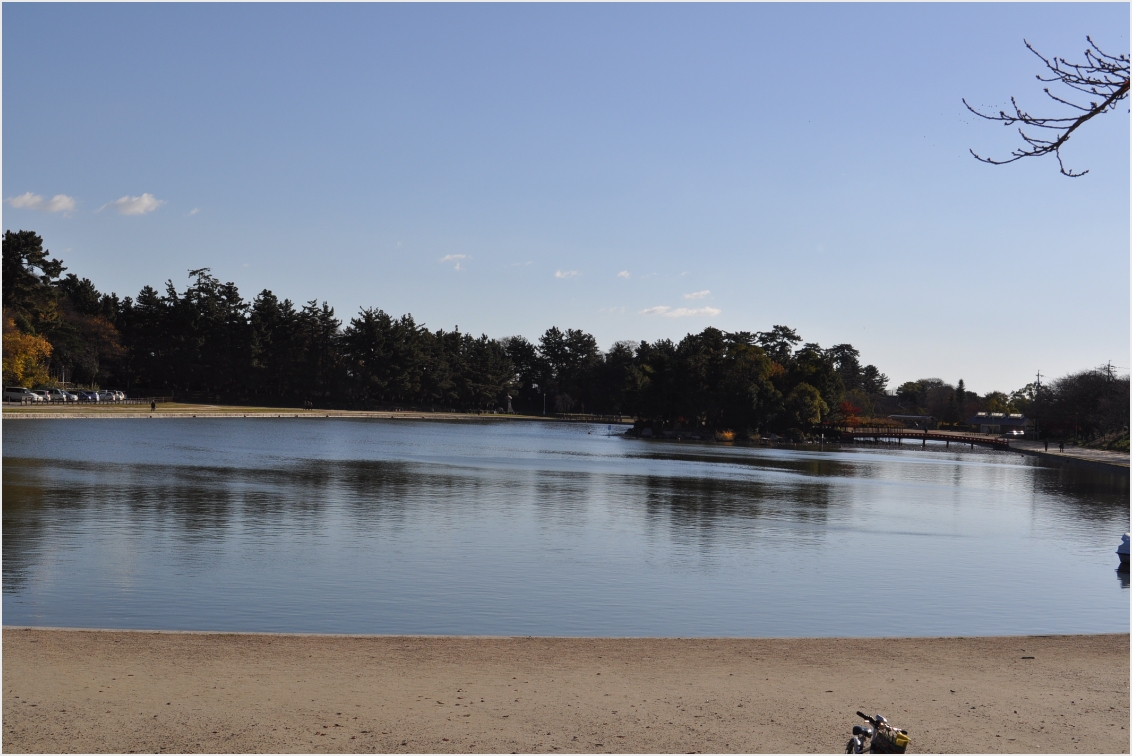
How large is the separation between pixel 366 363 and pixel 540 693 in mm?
121547

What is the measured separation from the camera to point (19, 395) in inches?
3310

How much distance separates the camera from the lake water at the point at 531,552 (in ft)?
48.4

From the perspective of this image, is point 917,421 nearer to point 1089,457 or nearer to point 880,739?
point 1089,457

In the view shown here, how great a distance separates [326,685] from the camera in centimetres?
895

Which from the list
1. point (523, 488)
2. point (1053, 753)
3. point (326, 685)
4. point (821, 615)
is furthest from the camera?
point (523, 488)

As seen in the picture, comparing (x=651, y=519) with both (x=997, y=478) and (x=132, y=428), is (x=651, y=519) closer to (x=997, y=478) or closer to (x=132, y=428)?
(x=997, y=478)

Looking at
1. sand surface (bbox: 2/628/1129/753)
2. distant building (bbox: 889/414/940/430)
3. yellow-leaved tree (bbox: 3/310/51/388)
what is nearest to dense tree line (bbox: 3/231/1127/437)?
yellow-leaved tree (bbox: 3/310/51/388)

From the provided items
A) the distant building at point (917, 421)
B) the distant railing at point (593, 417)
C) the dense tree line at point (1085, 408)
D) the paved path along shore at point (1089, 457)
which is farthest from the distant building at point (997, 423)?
the paved path along shore at point (1089, 457)

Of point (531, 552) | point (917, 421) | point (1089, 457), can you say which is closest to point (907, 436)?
point (1089, 457)

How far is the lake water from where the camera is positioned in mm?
14758

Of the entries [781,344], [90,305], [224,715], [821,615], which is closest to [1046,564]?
[821,615]

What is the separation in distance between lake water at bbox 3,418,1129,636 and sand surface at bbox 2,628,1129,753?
9.72 feet

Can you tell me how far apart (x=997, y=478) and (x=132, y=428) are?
5547 cm

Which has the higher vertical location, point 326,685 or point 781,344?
point 781,344
